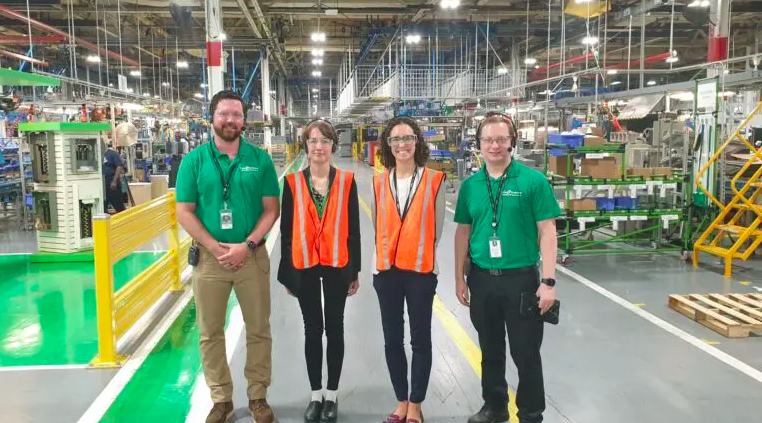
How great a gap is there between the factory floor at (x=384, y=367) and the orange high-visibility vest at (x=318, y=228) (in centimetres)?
107

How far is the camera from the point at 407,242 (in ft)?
9.71

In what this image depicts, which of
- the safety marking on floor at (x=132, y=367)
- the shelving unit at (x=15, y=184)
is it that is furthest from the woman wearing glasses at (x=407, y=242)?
the shelving unit at (x=15, y=184)

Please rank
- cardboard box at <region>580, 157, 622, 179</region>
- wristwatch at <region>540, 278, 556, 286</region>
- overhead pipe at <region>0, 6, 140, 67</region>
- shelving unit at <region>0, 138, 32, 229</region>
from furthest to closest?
overhead pipe at <region>0, 6, 140, 67</region>, shelving unit at <region>0, 138, 32, 229</region>, cardboard box at <region>580, 157, 622, 179</region>, wristwatch at <region>540, 278, 556, 286</region>

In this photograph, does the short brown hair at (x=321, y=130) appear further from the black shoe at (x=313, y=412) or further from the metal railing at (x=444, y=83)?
the metal railing at (x=444, y=83)

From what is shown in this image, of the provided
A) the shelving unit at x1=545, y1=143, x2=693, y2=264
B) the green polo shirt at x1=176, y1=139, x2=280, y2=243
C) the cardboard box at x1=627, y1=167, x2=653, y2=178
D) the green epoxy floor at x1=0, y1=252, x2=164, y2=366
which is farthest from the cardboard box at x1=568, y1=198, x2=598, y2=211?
the green epoxy floor at x1=0, y1=252, x2=164, y2=366

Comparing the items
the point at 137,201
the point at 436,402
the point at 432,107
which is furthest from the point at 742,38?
the point at 436,402

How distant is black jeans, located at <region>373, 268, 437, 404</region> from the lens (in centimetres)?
301

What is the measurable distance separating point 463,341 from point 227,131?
278 cm

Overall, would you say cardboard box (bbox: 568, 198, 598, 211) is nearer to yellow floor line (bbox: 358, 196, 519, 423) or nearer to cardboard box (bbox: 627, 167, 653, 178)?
cardboard box (bbox: 627, 167, 653, 178)

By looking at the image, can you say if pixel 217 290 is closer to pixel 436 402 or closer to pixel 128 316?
pixel 436 402

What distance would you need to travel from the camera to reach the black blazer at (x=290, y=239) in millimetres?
3152

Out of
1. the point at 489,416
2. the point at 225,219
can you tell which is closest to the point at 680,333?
the point at 489,416

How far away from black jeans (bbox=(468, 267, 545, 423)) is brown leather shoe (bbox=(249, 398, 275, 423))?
1357mm

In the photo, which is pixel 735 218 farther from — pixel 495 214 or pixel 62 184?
pixel 62 184
